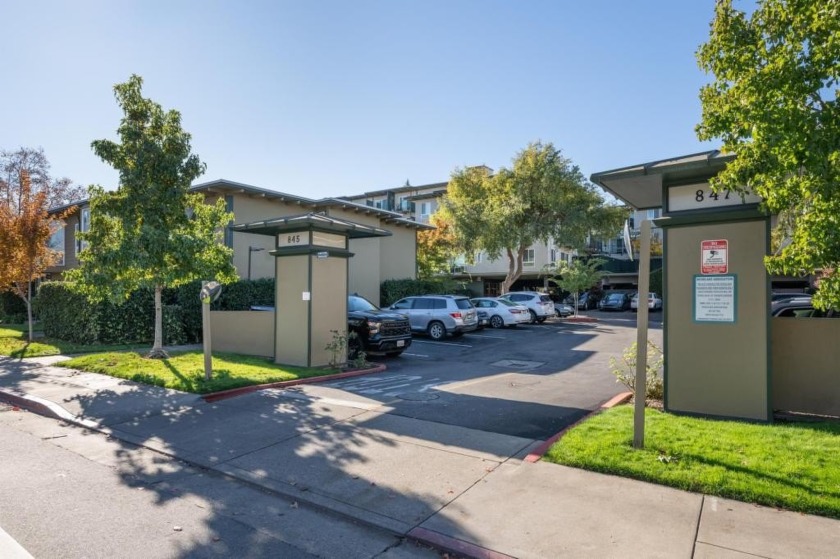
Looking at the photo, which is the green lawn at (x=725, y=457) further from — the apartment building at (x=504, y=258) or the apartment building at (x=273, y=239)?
the apartment building at (x=504, y=258)

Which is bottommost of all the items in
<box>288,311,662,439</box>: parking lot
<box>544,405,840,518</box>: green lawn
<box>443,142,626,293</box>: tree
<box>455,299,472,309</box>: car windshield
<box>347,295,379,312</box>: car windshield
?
<box>288,311,662,439</box>: parking lot

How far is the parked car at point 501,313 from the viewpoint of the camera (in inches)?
963

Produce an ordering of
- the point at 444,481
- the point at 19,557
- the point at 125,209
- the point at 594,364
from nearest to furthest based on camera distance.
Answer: the point at 19,557 < the point at 444,481 < the point at 125,209 < the point at 594,364

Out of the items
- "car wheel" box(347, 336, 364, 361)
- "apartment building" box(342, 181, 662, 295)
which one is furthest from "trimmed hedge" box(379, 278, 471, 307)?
"apartment building" box(342, 181, 662, 295)

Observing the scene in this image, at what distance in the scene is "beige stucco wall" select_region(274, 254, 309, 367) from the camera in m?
12.0

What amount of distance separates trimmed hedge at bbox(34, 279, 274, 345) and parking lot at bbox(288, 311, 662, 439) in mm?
6928

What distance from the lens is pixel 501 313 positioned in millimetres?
24531

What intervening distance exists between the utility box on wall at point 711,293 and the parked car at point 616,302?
3519cm

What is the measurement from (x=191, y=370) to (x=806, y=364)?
1118cm

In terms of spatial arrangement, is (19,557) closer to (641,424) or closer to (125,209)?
(641,424)

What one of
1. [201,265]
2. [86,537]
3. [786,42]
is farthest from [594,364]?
[86,537]

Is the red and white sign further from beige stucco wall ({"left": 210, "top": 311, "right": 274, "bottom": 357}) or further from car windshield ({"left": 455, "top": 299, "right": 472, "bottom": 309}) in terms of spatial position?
car windshield ({"left": 455, "top": 299, "right": 472, "bottom": 309})

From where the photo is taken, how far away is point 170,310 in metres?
15.9

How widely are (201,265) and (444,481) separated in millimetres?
9469
